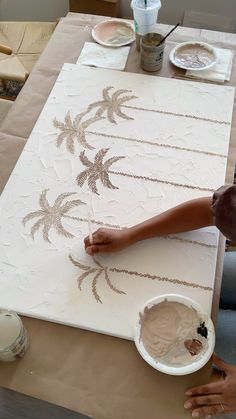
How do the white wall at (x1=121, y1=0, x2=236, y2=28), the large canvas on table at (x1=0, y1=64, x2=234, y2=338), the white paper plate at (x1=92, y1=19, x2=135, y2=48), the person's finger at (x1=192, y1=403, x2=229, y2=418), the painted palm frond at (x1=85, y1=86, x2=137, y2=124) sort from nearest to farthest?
the person's finger at (x1=192, y1=403, x2=229, y2=418) → the large canvas on table at (x1=0, y1=64, x2=234, y2=338) → the painted palm frond at (x1=85, y1=86, x2=137, y2=124) → the white paper plate at (x1=92, y1=19, x2=135, y2=48) → the white wall at (x1=121, y1=0, x2=236, y2=28)

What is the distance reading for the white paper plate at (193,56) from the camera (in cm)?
127

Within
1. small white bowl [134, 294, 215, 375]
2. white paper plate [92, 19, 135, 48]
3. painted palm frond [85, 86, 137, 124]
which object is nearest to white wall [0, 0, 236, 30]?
white paper plate [92, 19, 135, 48]

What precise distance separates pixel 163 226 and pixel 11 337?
0.38 m

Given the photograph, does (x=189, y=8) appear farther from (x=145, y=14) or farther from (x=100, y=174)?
(x=100, y=174)

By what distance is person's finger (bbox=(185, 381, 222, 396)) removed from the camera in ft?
2.40

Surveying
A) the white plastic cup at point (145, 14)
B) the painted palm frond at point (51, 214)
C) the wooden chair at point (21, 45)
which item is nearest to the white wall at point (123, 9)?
the wooden chair at point (21, 45)

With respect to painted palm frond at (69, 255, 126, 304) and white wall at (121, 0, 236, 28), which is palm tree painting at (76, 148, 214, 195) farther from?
white wall at (121, 0, 236, 28)

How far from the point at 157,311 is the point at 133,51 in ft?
2.77

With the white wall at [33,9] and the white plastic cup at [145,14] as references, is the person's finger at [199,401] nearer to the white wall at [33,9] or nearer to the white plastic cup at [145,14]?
the white plastic cup at [145,14]

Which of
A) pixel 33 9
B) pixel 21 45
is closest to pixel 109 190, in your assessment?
pixel 21 45

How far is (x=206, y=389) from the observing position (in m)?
0.74

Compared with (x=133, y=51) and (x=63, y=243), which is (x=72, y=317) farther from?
(x=133, y=51)

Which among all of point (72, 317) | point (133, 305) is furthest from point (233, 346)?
point (72, 317)

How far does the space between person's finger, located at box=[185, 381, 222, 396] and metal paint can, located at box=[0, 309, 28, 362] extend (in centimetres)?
30
